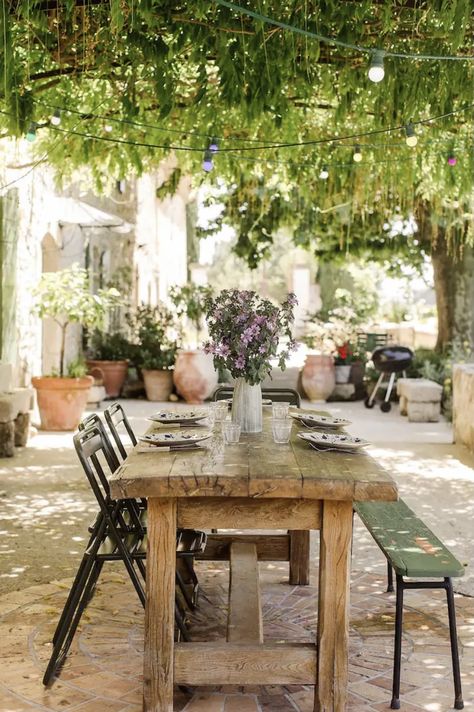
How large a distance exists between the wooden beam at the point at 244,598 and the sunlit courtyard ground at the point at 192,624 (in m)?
0.19

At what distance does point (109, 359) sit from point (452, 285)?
467 cm

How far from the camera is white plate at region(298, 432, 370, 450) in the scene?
10.2 ft

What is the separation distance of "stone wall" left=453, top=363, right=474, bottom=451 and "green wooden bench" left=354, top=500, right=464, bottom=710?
446cm

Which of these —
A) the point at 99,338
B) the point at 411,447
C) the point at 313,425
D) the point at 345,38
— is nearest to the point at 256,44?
the point at 345,38

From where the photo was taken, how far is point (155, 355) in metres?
11.9

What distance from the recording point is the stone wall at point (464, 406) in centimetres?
783

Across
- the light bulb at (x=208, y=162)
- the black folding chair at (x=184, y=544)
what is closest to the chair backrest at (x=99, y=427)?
the black folding chair at (x=184, y=544)

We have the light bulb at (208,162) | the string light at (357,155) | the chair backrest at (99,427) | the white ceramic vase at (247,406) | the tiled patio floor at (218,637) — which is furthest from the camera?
the string light at (357,155)

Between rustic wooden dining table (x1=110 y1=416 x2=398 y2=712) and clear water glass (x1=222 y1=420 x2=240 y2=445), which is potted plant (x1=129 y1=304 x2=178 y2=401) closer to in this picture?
clear water glass (x1=222 y1=420 x2=240 y2=445)

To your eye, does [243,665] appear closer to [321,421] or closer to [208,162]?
[321,421]

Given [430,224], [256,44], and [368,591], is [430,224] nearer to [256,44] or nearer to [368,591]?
[256,44]

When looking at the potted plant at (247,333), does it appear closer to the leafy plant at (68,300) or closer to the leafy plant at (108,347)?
the leafy plant at (68,300)

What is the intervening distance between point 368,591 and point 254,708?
130 centimetres

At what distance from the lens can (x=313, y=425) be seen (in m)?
3.77
